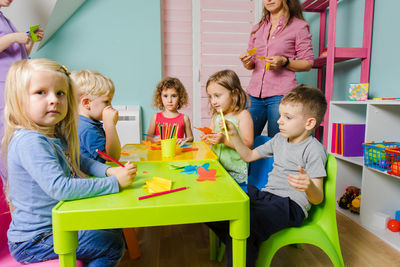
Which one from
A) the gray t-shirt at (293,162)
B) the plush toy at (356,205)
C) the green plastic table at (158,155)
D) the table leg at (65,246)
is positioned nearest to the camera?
the table leg at (65,246)

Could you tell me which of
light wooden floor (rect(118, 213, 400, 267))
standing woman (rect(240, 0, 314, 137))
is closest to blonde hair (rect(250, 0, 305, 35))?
standing woman (rect(240, 0, 314, 137))

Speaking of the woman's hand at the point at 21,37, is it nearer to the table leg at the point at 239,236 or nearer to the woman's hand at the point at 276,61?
the woman's hand at the point at 276,61

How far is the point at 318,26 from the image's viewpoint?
267 centimetres

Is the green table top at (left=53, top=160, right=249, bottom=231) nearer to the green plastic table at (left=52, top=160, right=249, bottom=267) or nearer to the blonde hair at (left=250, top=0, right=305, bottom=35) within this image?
the green plastic table at (left=52, top=160, right=249, bottom=267)

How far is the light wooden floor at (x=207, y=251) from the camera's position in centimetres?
138

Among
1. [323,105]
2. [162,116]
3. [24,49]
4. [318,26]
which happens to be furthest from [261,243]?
[318,26]

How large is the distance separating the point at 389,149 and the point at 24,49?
2383 millimetres

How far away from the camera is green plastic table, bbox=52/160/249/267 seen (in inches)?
25.4

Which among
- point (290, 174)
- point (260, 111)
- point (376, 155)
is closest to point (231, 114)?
point (260, 111)

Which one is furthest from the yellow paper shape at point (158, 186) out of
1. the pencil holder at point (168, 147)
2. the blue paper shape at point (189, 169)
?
the pencil holder at point (168, 147)

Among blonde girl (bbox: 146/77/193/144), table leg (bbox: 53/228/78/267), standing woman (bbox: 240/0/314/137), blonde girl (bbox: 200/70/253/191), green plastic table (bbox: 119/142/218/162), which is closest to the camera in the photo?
table leg (bbox: 53/228/78/267)

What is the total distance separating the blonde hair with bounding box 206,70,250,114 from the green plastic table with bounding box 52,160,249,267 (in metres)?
0.89

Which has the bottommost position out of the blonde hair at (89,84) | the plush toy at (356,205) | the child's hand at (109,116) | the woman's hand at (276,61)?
the plush toy at (356,205)

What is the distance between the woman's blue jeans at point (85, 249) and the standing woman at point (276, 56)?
1.20m
